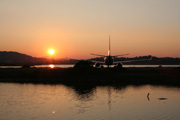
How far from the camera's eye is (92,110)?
117 ft

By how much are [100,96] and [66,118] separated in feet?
60.5

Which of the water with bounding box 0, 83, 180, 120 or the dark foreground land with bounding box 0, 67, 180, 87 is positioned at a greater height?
the dark foreground land with bounding box 0, 67, 180, 87

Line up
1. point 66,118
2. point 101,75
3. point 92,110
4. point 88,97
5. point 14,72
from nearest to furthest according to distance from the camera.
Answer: point 66,118
point 92,110
point 88,97
point 101,75
point 14,72

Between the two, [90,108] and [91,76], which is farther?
[91,76]

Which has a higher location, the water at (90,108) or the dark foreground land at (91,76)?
the dark foreground land at (91,76)

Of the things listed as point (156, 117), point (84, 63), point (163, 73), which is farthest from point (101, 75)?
point (156, 117)

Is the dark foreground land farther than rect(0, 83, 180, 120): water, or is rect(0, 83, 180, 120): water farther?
the dark foreground land

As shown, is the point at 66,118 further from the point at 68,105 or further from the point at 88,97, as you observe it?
the point at 88,97

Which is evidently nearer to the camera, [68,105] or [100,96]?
[68,105]

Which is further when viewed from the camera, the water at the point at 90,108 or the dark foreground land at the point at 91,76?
the dark foreground land at the point at 91,76

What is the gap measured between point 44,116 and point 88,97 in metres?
16.1

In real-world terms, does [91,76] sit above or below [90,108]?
above

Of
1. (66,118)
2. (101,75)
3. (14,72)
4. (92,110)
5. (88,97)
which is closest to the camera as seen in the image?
(66,118)

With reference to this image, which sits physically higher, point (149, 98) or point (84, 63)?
point (84, 63)
